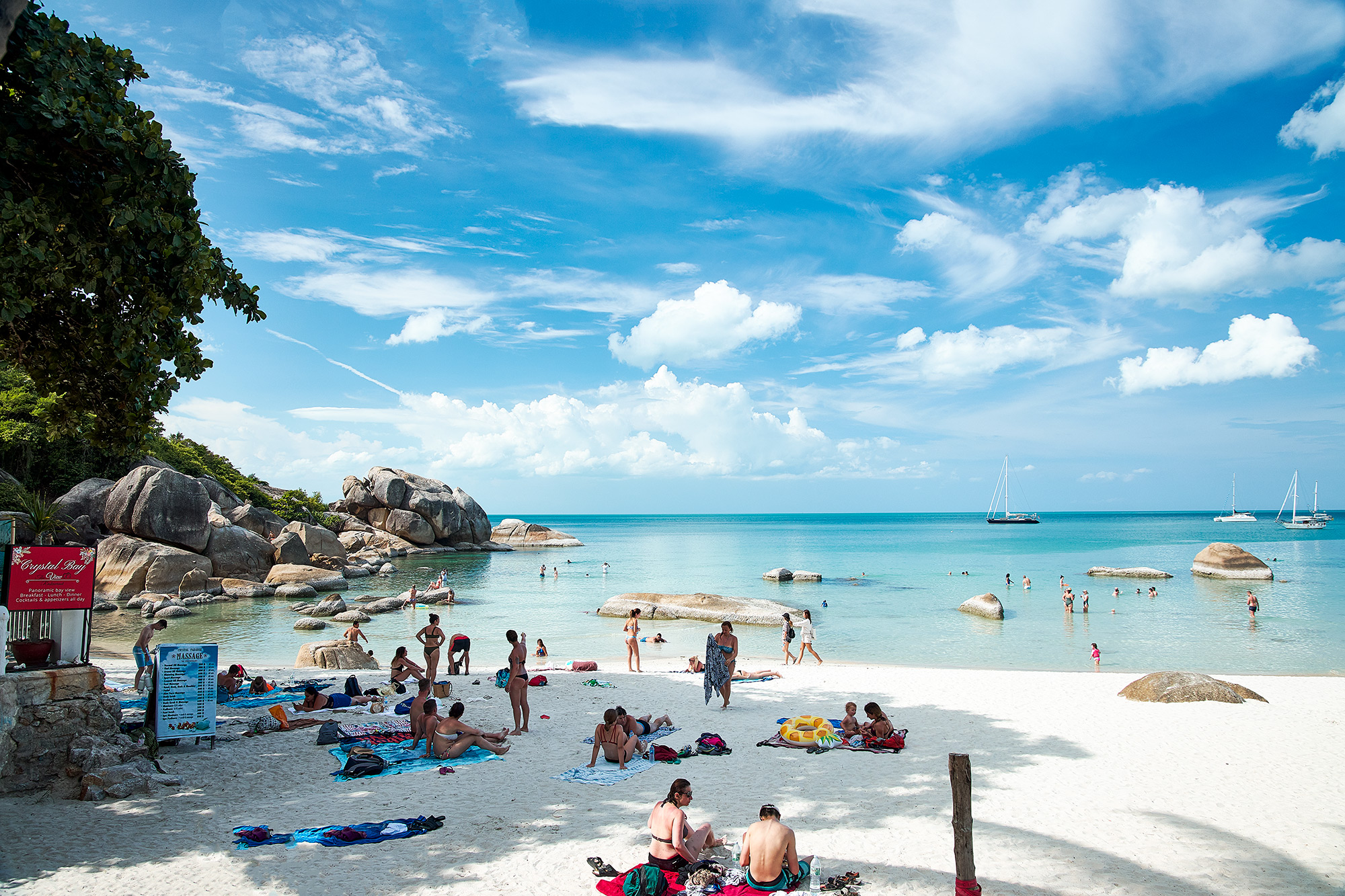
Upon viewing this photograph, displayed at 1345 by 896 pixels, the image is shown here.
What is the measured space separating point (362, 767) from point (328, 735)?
1.96 meters

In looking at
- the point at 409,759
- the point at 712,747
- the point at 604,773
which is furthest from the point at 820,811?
the point at 409,759

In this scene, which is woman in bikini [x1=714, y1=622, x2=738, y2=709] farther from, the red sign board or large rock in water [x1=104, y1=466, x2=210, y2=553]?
large rock in water [x1=104, y1=466, x2=210, y2=553]

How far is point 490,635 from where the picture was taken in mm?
28109

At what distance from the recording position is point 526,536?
90625 mm

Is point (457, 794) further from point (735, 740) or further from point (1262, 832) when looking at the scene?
point (1262, 832)

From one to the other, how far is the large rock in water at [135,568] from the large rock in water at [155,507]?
124 centimetres

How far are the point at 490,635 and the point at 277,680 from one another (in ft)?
41.3

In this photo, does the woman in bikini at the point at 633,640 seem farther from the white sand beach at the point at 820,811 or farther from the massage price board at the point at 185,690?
the massage price board at the point at 185,690

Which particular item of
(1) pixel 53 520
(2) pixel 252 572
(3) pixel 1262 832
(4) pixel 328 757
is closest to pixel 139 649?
(1) pixel 53 520

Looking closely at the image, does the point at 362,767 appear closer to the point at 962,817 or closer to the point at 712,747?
the point at 712,747

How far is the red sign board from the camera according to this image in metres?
8.62

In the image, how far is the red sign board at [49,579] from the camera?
862cm

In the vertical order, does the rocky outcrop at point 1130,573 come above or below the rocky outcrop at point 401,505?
below

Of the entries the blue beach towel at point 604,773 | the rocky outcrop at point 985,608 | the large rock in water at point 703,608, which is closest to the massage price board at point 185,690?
the blue beach towel at point 604,773
